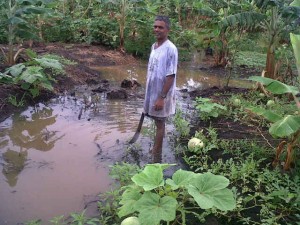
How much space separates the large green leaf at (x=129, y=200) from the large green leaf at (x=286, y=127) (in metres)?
1.71

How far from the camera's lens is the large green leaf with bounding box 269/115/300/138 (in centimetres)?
366

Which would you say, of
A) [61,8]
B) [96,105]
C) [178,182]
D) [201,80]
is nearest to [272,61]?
[201,80]

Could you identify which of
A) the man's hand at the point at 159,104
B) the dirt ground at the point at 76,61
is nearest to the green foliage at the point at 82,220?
the man's hand at the point at 159,104

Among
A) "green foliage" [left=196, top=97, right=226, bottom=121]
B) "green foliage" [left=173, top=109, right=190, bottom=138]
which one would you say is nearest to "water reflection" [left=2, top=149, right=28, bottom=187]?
"green foliage" [left=173, top=109, right=190, bottom=138]

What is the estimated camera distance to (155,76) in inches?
189

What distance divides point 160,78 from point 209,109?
163cm

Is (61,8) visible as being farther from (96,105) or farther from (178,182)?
(178,182)

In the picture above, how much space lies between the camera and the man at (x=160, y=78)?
4.58 meters

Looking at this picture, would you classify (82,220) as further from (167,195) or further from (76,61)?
(76,61)

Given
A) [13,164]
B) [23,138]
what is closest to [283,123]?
[13,164]

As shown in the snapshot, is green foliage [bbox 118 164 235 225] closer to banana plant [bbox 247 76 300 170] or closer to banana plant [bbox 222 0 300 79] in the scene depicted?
banana plant [bbox 247 76 300 170]

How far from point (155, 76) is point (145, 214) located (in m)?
2.55

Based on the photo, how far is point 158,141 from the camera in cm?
504

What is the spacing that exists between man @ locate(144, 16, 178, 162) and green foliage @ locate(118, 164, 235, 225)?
1974 millimetres
